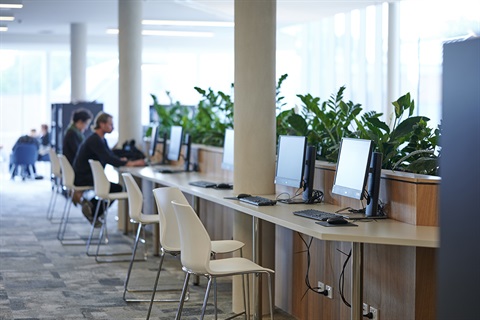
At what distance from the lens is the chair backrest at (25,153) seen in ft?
49.6

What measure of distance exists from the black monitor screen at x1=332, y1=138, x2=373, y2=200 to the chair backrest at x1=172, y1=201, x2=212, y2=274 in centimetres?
86

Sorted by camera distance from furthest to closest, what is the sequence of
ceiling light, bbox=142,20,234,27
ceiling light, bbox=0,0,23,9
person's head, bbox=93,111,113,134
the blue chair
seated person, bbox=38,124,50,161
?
seated person, bbox=38,124,50,161 < the blue chair < ceiling light, bbox=142,20,234,27 < ceiling light, bbox=0,0,23,9 < person's head, bbox=93,111,113,134

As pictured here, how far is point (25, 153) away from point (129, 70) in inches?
258

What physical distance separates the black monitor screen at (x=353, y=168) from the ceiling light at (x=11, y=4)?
7.57 meters

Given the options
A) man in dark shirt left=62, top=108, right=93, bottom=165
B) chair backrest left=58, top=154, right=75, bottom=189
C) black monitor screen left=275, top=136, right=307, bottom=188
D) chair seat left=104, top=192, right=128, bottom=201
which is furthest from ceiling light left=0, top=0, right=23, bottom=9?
black monitor screen left=275, top=136, right=307, bottom=188

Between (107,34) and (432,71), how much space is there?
806cm

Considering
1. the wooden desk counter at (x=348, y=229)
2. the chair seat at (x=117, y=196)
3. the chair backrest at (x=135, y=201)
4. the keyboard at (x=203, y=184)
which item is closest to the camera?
the wooden desk counter at (x=348, y=229)

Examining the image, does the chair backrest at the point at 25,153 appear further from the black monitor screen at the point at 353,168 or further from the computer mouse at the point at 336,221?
the computer mouse at the point at 336,221

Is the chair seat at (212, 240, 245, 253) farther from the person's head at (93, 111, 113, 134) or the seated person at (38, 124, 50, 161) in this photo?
the seated person at (38, 124, 50, 161)

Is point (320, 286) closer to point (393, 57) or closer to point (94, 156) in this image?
point (94, 156)

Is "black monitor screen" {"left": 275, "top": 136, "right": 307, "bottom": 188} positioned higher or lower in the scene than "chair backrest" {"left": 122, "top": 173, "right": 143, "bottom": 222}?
higher

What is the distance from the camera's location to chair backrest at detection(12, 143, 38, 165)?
15133 mm

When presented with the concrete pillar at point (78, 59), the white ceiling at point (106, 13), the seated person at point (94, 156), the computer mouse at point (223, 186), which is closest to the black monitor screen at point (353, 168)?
the computer mouse at point (223, 186)

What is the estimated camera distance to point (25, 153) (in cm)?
1521
